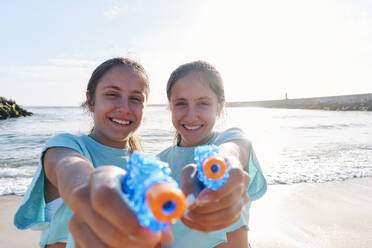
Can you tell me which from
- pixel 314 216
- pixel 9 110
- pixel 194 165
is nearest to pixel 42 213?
pixel 194 165

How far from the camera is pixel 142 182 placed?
2.28 ft

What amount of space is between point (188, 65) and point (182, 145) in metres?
0.83

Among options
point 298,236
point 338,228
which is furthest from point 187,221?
point 338,228

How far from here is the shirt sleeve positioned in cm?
177

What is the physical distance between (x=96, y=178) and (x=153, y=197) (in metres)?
0.24

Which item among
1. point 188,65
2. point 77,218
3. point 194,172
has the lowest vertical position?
point 77,218

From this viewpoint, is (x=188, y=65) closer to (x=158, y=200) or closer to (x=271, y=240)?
(x=158, y=200)

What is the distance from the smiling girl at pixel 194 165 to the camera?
3.22ft

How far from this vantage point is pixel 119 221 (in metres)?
0.70

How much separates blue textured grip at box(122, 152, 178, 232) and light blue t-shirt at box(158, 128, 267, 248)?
127 centimetres

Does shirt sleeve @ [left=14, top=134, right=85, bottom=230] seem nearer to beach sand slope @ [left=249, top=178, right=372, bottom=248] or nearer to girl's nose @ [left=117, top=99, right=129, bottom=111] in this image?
girl's nose @ [left=117, top=99, right=129, bottom=111]

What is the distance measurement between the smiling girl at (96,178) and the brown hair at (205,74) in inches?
12.3

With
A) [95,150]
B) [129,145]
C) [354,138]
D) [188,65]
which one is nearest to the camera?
[95,150]

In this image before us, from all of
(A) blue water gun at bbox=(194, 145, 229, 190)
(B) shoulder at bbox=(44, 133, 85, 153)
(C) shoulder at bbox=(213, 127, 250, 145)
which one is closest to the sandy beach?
(C) shoulder at bbox=(213, 127, 250, 145)
